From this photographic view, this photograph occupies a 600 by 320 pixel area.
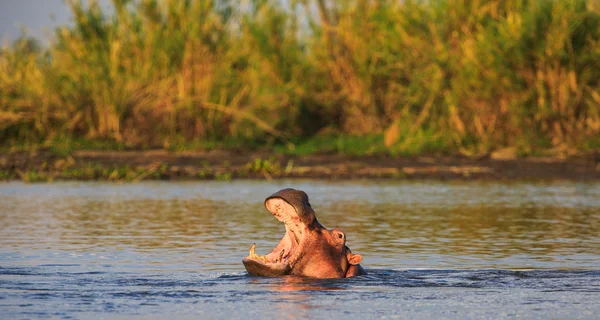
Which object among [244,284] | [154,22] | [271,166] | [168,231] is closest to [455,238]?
[168,231]

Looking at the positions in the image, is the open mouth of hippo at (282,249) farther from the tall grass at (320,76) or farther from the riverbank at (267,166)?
the tall grass at (320,76)

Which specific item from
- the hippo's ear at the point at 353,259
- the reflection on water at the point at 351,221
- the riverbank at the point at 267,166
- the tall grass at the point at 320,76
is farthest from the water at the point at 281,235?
the tall grass at the point at 320,76

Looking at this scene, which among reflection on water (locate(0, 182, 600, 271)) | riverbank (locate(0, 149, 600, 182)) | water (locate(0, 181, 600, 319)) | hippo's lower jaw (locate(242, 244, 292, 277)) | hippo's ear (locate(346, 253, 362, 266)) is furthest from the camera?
riverbank (locate(0, 149, 600, 182))

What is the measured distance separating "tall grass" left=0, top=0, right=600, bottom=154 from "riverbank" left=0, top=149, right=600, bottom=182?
629 mm

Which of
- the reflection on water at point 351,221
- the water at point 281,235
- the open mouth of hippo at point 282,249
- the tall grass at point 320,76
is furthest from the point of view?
the tall grass at point 320,76

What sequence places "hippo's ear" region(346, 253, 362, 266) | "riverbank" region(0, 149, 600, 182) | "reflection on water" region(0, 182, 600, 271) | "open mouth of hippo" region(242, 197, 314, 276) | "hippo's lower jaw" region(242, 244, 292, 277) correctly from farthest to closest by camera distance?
"riverbank" region(0, 149, 600, 182) < "reflection on water" region(0, 182, 600, 271) < "hippo's ear" region(346, 253, 362, 266) < "hippo's lower jaw" region(242, 244, 292, 277) < "open mouth of hippo" region(242, 197, 314, 276)

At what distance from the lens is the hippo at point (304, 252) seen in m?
8.20

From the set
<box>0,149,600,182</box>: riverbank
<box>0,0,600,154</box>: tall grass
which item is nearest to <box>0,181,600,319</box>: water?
<box>0,149,600,182</box>: riverbank

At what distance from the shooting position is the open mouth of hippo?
8.16 metres

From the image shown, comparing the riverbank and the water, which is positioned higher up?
the riverbank

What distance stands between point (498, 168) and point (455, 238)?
26.2 feet

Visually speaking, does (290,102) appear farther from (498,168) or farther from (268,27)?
(498,168)

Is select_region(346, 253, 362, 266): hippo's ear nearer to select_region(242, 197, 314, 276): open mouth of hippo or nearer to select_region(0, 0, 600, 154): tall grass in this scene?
select_region(242, 197, 314, 276): open mouth of hippo

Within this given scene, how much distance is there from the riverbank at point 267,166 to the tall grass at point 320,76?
24.8 inches
